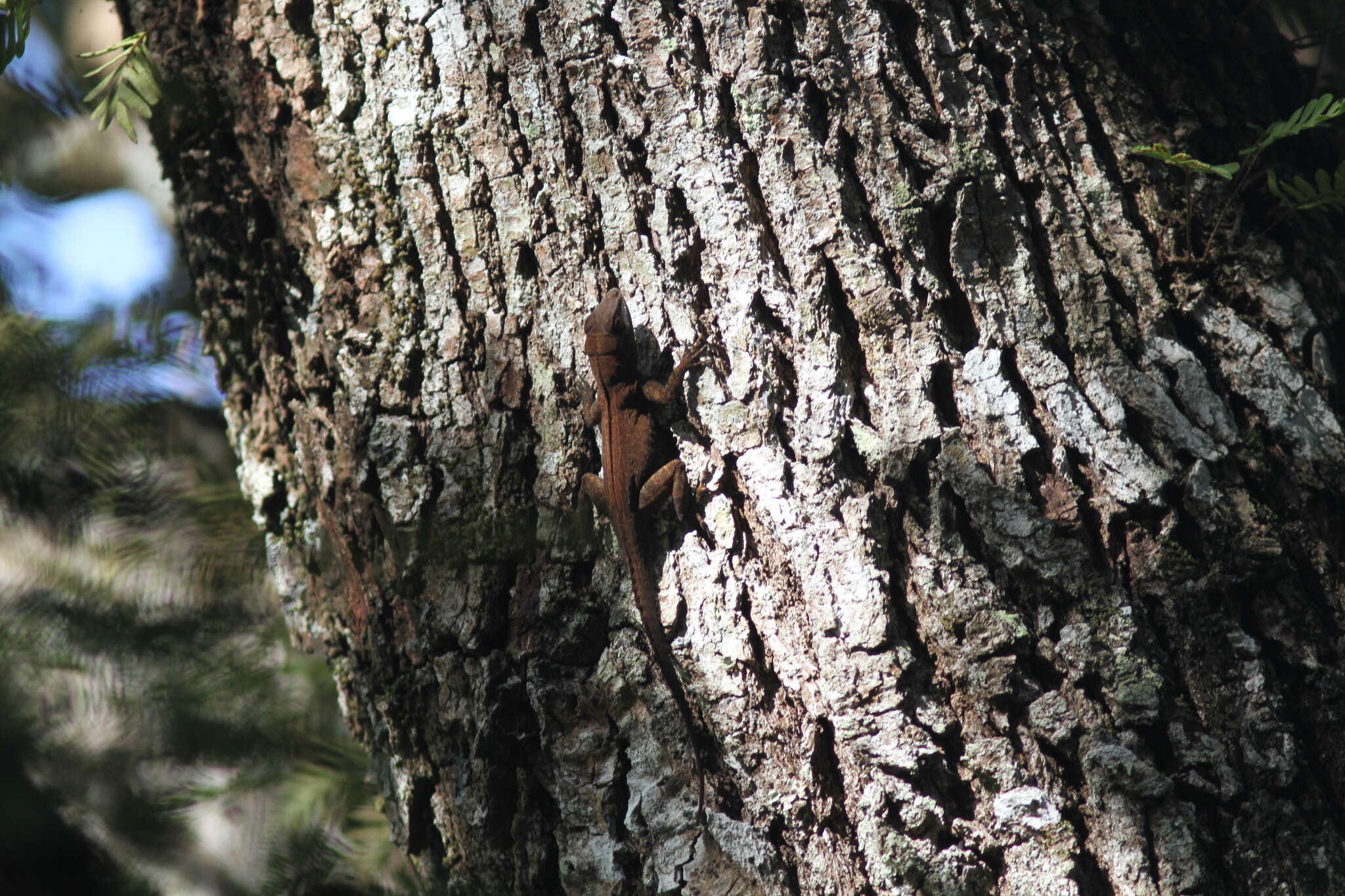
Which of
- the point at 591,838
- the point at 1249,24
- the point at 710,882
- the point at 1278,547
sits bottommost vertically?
the point at 710,882

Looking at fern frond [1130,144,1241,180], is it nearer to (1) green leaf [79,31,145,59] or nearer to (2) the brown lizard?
(2) the brown lizard

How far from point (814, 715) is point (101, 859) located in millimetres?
2161

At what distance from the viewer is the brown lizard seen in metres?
1.77

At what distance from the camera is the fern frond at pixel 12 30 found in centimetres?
168

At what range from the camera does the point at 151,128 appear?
2527mm

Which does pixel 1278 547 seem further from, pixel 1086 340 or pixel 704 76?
pixel 704 76

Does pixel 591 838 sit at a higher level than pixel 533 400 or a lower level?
lower

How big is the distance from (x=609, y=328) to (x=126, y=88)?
1133 millimetres

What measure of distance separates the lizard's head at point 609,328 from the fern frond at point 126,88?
101cm

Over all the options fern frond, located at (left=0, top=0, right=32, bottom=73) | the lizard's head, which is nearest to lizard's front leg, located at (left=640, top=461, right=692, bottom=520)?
the lizard's head

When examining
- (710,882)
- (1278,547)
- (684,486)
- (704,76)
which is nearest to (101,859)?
(710,882)

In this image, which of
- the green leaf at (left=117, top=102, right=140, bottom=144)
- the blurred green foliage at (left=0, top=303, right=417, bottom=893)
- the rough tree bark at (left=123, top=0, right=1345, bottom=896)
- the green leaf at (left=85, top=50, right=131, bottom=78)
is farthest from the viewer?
the blurred green foliage at (left=0, top=303, right=417, bottom=893)

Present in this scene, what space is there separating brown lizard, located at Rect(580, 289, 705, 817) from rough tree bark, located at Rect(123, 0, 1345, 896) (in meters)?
0.04

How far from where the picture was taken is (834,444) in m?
1.72
